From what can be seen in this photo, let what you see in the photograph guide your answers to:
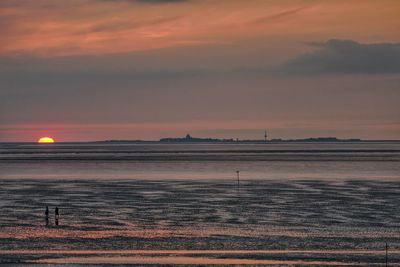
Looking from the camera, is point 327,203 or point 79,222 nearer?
point 79,222

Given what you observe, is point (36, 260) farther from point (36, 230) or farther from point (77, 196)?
point (77, 196)

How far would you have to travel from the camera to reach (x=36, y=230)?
4272 centimetres

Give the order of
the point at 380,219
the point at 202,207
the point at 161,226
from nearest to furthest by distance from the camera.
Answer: the point at 161,226 < the point at 380,219 < the point at 202,207

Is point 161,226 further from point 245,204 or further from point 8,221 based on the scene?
Result: point 245,204

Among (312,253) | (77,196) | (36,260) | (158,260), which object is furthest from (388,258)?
(77,196)

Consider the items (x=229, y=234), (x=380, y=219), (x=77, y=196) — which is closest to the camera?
(x=229, y=234)

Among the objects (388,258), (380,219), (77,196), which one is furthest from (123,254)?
(77,196)

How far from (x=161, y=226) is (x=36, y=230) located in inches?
261

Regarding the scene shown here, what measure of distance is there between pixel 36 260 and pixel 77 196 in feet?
112

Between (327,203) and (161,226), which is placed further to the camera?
(327,203)

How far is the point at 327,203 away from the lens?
194 ft

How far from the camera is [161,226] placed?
44219mm

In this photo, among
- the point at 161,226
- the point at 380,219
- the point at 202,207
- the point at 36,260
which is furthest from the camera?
the point at 202,207

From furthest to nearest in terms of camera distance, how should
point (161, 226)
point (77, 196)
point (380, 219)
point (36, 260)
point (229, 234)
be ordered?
point (77, 196) → point (380, 219) → point (161, 226) → point (229, 234) → point (36, 260)
